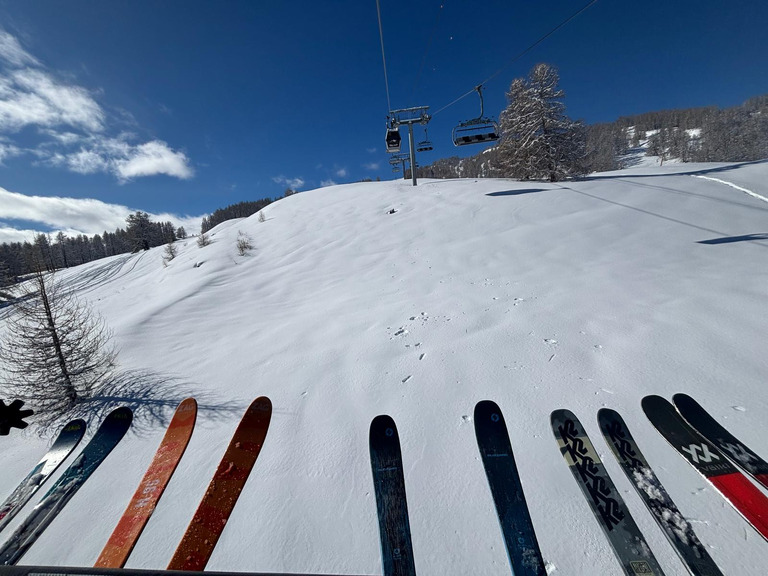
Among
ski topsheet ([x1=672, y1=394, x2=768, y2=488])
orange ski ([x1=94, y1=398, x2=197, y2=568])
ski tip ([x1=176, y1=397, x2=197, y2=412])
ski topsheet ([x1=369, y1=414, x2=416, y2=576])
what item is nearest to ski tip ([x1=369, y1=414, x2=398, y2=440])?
ski topsheet ([x1=369, y1=414, x2=416, y2=576])

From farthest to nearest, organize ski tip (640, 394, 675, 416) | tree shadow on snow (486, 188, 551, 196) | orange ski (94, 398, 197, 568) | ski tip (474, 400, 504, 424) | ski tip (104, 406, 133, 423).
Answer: tree shadow on snow (486, 188, 551, 196), ski tip (104, 406, 133, 423), ski tip (474, 400, 504, 424), ski tip (640, 394, 675, 416), orange ski (94, 398, 197, 568)

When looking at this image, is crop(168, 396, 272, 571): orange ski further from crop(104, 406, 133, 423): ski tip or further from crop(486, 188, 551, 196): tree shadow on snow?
crop(486, 188, 551, 196): tree shadow on snow

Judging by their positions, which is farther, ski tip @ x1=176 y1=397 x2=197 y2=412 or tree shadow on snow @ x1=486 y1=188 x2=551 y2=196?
tree shadow on snow @ x1=486 y1=188 x2=551 y2=196

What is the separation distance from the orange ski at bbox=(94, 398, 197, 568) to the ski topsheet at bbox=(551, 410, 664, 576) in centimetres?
467

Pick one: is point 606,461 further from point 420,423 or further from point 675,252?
point 675,252

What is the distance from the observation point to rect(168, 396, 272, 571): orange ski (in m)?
2.77

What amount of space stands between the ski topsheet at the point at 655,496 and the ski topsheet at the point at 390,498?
7.49 feet

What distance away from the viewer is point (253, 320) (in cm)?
875

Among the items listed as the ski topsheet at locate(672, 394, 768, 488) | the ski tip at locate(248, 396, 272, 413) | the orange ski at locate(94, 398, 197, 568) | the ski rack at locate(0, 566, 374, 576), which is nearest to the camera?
the ski rack at locate(0, 566, 374, 576)

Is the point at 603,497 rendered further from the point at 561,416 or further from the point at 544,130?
the point at 544,130

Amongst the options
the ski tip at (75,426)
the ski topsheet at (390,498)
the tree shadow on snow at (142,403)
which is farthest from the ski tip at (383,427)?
the ski tip at (75,426)

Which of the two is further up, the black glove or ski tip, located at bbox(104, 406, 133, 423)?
the black glove

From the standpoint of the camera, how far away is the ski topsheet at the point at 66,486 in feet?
9.61

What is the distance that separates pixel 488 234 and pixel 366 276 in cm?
581
